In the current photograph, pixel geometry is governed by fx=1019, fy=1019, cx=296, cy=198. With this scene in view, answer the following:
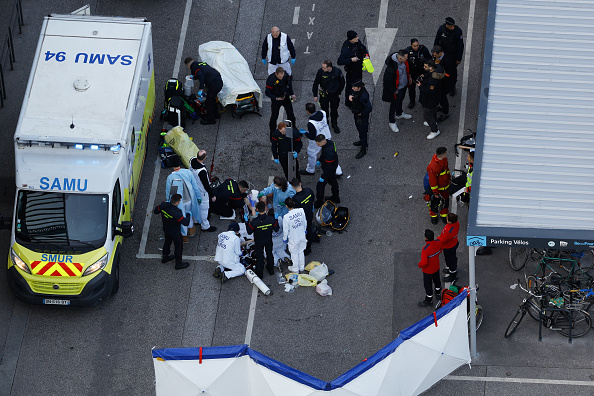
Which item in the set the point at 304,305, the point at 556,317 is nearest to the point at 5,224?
the point at 304,305

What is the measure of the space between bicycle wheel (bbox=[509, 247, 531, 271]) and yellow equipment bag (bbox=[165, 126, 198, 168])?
687cm

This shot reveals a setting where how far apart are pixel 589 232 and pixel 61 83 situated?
10416mm

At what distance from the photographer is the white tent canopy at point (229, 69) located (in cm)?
2255

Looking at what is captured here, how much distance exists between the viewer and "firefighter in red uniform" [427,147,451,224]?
19.8 m

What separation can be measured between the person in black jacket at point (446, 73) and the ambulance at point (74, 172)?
6243mm

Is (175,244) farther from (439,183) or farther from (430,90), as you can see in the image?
(430,90)

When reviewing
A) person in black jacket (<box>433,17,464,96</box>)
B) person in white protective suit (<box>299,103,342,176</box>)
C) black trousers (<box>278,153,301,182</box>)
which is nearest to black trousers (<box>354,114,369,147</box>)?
person in white protective suit (<box>299,103,342,176</box>)

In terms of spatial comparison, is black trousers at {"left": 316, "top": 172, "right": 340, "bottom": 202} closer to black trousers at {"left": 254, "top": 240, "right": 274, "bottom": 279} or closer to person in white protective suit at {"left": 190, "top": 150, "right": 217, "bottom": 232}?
black trousers at {"left": 254, "top": 240, "right": 274, "bottom": 279}

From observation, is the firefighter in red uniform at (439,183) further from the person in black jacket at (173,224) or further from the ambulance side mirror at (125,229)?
the ambulance side mirror at (125,229)

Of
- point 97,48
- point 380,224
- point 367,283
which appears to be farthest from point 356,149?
point 97,48

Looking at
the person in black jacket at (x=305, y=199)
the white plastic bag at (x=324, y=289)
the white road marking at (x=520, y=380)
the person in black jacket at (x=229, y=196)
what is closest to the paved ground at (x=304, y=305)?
the white road marking at (x=520, y=380)

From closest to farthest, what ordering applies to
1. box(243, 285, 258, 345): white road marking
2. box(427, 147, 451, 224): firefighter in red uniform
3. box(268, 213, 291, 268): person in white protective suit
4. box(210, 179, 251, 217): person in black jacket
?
box(243, 285, 258, 345): white road marking, box(427, 147, 451, 224): firefighter in red uniform, box(268, 213, 291, 268): person in white protective suit, box(210, 179, 251, 217): person in black jacket

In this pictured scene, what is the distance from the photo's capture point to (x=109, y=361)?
1862cm

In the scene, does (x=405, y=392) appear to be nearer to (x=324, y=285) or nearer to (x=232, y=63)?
(x=324, y=285)
